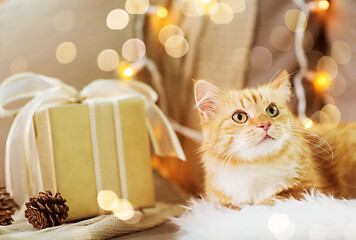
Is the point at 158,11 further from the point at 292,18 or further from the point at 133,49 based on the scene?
the point at 292,18

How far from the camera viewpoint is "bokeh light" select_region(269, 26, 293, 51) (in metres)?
0.97

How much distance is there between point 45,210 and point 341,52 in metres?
0.86

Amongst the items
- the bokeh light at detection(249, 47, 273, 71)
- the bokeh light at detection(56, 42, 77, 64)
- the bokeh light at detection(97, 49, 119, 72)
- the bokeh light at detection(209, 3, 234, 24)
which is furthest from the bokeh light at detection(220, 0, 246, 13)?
A: the bokeh light at detection(56, 42, 77, 64)

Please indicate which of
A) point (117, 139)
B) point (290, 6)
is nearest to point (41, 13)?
point (117, 139)

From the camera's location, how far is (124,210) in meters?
0.81

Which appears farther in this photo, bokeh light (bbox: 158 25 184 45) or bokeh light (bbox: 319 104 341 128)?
bokeh light (bbox: 158 25 184 45)

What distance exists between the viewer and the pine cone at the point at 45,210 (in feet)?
2.34

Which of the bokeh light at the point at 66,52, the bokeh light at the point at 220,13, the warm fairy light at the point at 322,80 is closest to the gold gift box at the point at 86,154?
the bokeh light at the point at 66,52

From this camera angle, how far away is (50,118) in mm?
769

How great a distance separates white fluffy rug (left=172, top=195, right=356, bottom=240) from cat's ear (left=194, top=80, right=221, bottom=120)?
213mm

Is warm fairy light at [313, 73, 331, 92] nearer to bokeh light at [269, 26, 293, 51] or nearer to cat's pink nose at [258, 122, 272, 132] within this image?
bokeh light at [269, 26, 293, 51]

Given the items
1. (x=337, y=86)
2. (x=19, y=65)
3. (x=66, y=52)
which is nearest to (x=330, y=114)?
(x=337, y=86)

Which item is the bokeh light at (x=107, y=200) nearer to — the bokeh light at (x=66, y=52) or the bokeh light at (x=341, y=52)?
the bokeh light at (x=66, y=52)

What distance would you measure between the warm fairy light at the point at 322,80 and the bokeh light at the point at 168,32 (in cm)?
43
